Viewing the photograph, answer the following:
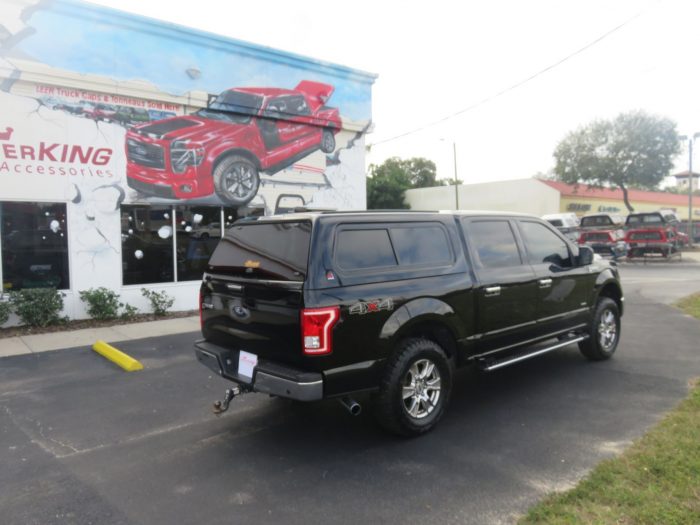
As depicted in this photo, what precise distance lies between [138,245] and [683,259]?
2221cm

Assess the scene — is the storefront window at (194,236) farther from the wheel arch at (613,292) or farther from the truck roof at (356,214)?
the wheel arch at (613,292)

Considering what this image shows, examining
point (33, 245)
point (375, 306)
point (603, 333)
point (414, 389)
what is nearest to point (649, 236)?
point (603, 333)

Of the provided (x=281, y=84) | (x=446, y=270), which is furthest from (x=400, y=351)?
(x=281, y=84)

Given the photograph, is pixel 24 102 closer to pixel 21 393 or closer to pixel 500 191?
pixel 21 393

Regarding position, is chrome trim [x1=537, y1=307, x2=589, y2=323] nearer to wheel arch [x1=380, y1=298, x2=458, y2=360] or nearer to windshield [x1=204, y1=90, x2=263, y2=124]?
wheel arch [x1=380, y1=298, x2=458, y2=360]

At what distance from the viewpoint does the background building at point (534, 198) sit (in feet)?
124

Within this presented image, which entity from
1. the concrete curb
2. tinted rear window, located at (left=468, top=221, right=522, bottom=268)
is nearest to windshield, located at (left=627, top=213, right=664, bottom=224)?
tinted rear window, located at (left=468, top=221, right=522, bottom=268)

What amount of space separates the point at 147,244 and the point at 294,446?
7.35 metres

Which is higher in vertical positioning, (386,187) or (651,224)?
(386,187)

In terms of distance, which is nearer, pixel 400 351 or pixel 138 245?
pixel 400 351

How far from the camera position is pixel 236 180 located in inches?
452

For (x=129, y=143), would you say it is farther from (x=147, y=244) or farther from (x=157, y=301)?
(x=157, y=301)

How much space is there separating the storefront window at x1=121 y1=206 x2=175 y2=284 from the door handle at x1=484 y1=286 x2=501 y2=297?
7.56 m

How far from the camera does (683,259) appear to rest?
2258 cm
